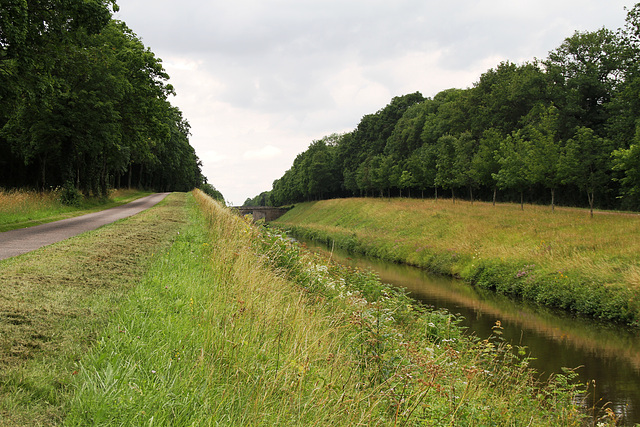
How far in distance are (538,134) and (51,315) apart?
35433 mm

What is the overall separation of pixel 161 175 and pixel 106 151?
4415 centimetres

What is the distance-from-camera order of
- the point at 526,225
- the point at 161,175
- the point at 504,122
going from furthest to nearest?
the point at 161,175
the point at 504,122
the point at 526,225

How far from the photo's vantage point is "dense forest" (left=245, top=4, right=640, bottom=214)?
29516 millimetres

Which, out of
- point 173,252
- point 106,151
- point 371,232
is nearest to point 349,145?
point 371,232

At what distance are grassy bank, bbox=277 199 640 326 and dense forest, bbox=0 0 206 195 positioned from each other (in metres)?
12.6

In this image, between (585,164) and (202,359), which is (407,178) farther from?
(202,359)

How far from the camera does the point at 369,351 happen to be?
577cm

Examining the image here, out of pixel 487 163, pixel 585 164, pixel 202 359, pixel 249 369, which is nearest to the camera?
pixel 202 359

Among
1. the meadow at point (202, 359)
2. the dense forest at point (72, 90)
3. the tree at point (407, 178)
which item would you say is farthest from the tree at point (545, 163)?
the meadow at point (202, 359)

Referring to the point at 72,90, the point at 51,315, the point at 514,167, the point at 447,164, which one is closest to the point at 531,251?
the point at 514,167

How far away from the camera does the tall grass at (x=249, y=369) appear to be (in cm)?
295

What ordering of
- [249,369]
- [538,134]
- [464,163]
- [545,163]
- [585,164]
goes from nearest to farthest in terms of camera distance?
[249,369] < [585,164] < [545,163] < [538,134] < [464,163]

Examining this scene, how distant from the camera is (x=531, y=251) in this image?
2089 cm

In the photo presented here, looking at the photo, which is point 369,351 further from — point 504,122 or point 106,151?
point 504,122
